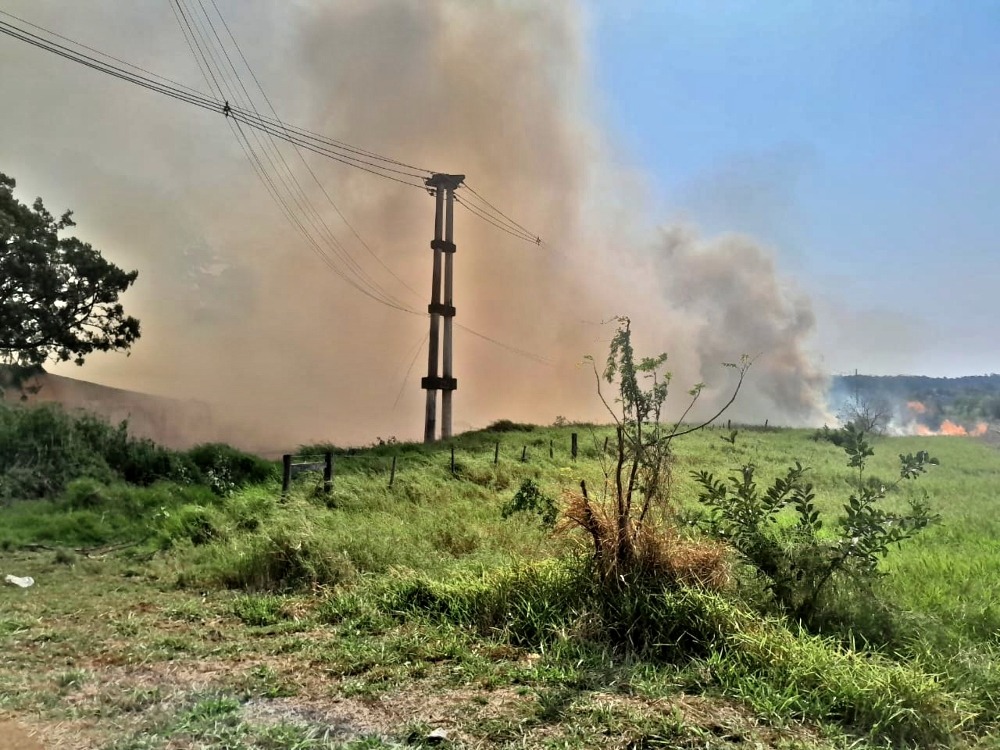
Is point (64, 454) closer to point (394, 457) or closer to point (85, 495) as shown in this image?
point (85, 495)

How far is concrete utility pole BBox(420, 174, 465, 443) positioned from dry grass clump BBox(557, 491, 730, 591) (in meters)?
15.5

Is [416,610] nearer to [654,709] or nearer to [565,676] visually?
[565,676]

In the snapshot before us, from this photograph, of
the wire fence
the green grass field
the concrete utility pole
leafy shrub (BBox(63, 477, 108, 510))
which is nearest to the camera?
the green grass field

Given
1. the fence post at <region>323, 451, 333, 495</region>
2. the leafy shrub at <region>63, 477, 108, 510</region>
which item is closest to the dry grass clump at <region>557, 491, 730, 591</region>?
the fence post at <region>323, 451, 333, 495</region>

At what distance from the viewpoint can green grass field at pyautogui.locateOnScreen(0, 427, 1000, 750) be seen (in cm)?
348

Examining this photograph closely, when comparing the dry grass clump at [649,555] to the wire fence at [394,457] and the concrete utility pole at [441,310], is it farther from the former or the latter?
the concrete utility pole at [441,310]

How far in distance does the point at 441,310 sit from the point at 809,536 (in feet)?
53.8

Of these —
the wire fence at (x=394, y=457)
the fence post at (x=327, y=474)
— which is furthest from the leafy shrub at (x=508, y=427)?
the fence post at (x=327, y=474)

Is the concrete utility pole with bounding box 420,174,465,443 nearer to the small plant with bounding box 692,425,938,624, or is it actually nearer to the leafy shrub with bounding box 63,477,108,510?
the leafy shrub with bounding box 63,477,108,510

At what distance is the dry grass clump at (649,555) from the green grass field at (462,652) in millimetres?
189

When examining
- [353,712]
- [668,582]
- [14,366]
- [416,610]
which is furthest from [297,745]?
[14,366]

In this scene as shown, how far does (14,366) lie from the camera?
15.5m

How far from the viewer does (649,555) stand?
5.04m

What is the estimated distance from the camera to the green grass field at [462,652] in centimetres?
348
